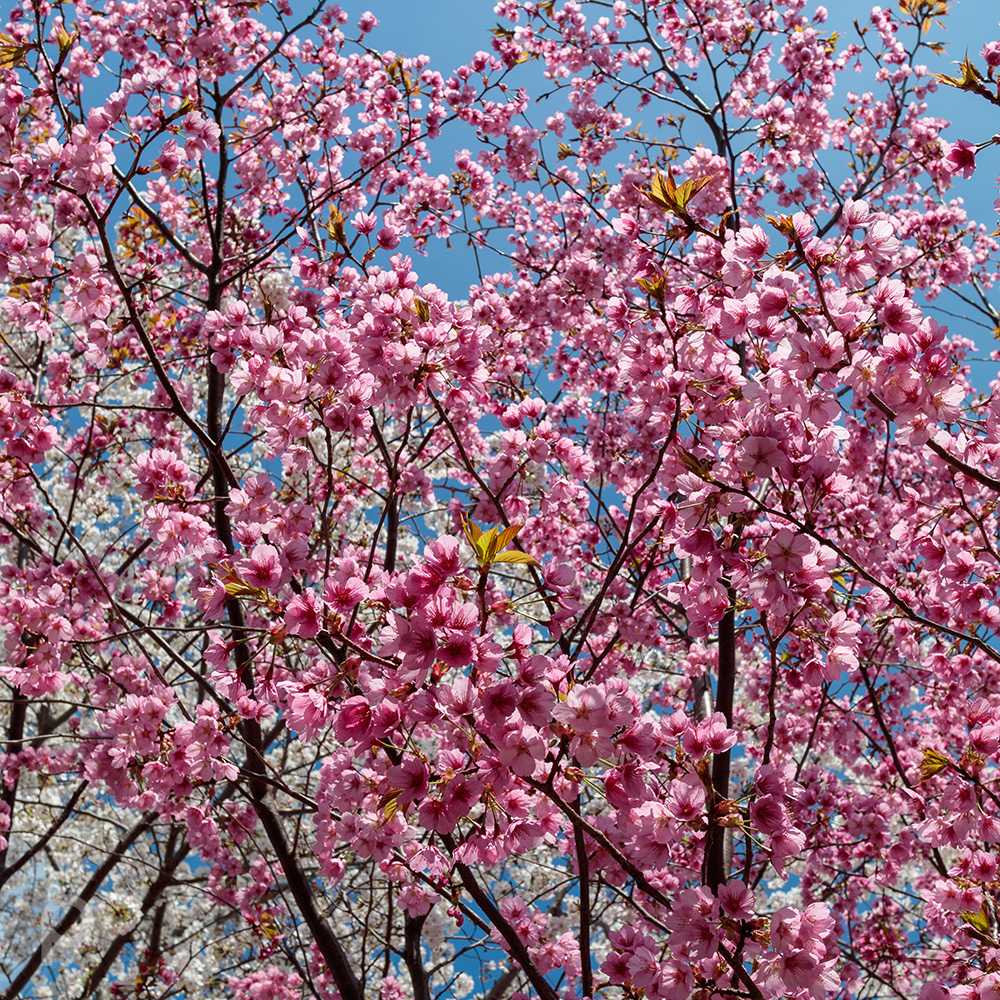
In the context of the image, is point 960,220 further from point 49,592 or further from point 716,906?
point 49,592

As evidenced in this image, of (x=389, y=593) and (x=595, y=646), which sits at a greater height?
(x=595, y=646)

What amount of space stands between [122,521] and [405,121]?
24.0 ft

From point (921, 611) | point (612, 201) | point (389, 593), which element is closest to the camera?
point (389, 593)

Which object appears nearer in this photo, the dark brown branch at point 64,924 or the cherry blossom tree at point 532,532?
the cherry blossom tree at point 532,532

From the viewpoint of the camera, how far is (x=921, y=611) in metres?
5.13

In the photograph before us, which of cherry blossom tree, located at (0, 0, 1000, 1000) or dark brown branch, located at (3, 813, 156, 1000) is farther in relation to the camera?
dark brown branch, located at (3, 813, 156, 1000)

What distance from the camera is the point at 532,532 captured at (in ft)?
17.1

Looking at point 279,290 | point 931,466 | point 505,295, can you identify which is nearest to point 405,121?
point 505,295

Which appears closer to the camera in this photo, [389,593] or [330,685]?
[389,593]

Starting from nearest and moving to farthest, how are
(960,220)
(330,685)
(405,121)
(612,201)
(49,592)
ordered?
(330,685), (49,592), (612,201), (405,121), (960,220)

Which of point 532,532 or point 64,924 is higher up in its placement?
point 532,532

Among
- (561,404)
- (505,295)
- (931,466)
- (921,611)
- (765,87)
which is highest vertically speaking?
(765,87)

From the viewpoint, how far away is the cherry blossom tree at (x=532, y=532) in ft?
7.04

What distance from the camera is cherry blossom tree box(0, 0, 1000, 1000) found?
2.15 meters
